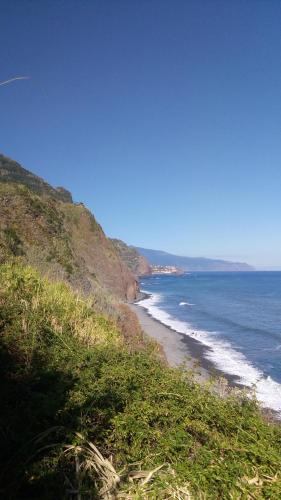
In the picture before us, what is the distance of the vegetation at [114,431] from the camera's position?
271 centimetres

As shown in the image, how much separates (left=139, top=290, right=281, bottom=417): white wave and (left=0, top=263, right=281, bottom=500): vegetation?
315 inches

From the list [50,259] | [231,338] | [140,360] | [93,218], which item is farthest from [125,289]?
[140,360]

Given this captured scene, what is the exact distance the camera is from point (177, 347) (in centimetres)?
2520

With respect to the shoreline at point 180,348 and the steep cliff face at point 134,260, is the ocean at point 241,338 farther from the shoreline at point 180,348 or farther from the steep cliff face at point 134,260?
the steep cliff face at point 134,260

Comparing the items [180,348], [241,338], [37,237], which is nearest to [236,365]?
[180,348]

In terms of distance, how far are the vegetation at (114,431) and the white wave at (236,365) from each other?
799cm

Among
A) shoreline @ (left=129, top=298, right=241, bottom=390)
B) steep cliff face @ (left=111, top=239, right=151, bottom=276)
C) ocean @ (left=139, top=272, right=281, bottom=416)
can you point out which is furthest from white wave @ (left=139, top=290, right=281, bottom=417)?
steep cliff face @ (left=111, top=239, right=151, bottom=276)

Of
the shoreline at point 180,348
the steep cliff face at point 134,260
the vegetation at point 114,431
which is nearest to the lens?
the vegetation at point 114,431

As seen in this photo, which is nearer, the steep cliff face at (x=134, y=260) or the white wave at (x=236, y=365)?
the white wave at (x=236, y=365)

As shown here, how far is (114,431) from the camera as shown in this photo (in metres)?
3.36

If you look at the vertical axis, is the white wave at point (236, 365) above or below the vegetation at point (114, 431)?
below

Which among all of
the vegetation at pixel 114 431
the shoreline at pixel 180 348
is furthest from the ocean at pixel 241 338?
the vegetation at pixel 114 431

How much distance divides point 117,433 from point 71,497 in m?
0.82

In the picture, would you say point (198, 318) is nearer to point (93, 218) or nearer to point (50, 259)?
point (93, 218)
